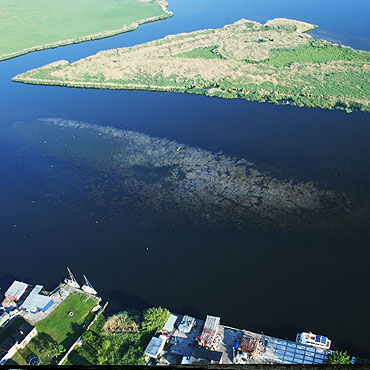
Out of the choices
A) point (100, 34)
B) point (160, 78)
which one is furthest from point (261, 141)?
point (100, 34)

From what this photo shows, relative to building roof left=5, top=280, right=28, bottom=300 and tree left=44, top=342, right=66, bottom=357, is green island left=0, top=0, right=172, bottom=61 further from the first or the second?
tree left=44, top=342, right=66, bottom=357

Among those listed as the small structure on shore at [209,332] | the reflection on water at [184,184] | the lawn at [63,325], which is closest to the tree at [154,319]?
the small structure on shore at [209,332]

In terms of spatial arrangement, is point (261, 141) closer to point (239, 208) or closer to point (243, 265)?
point (239, 208)

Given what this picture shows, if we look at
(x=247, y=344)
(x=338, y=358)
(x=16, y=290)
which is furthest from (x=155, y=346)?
(x=16, y=290)

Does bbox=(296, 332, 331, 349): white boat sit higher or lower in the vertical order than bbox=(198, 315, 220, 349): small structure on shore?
lower

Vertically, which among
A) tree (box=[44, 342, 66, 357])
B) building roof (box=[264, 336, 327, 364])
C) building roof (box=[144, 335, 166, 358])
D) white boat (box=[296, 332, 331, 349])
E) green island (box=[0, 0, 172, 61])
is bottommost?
building roof (box=[264, 336, 327, 364])

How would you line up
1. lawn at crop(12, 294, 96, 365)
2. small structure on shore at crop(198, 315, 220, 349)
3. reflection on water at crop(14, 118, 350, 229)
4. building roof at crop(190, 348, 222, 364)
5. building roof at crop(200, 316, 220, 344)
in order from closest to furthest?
building roof at crop(190, 348, 222, 364), small structure on shore at crop(198, 315, 220, 349), building roof at crop(200, 316, 220, 344), lawn at crop(12, 294, 96, 365), reflection on water at crop(14, 118, 350, 229)

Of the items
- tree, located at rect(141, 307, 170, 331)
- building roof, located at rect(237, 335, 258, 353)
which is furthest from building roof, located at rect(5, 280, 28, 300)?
building roof, located at rect(237, 335, 258, 353)

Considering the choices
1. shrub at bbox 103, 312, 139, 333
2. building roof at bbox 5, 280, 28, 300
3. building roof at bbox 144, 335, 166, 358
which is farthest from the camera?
A: building roof at bbox 5, 280, 28, 300
